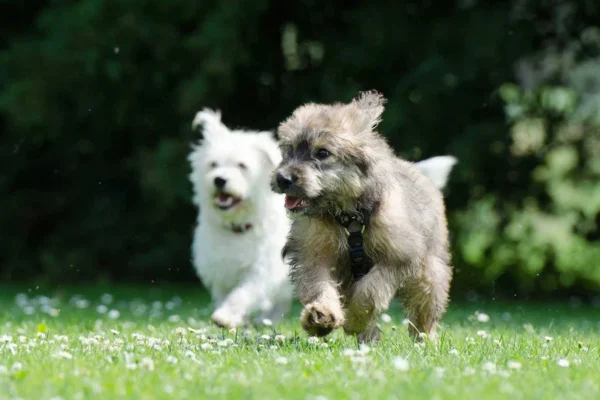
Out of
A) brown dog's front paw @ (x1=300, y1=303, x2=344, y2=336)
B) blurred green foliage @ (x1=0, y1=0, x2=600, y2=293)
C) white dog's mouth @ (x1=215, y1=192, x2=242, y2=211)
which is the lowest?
brown dog's front paw @ (x1=300, y1=303, x2=344, y2=336)

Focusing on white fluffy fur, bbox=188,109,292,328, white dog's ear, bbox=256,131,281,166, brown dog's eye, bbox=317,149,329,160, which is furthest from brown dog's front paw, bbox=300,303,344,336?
white dog's ear, bbox=256,131,281,166

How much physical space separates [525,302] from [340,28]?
4.09 m

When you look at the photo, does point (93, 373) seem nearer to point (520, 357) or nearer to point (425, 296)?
point (520, 357)

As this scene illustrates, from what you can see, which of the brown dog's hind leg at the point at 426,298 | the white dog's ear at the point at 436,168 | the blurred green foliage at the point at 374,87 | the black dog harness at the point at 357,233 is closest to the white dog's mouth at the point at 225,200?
the white dog's ear at the point at 436,168

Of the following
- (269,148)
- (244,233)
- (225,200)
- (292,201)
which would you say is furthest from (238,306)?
(292,201)

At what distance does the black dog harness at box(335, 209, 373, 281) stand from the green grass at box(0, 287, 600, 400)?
47cm

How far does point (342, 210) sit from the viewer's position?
17.4ft

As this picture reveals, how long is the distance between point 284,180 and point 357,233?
51 cm

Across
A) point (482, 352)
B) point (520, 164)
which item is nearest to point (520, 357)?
point (482, 352)

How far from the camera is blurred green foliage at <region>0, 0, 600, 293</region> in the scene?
10.9 meters

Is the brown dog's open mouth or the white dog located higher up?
the white dog

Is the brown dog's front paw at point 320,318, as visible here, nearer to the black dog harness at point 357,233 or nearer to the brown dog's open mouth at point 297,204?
the black dog harness at point 357,233

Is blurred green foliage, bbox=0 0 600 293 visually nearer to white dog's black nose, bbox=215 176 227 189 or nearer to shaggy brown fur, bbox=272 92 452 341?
white dog's black nose, bbox=215 176 227 189

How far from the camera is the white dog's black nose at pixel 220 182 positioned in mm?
7855
